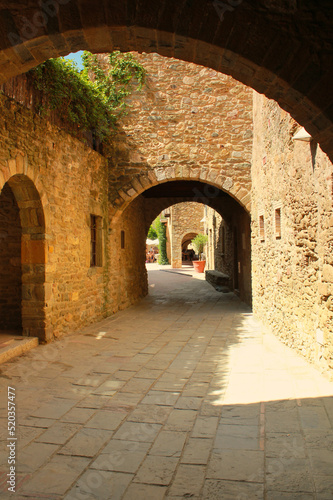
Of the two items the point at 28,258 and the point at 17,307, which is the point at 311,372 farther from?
the point at 17,307

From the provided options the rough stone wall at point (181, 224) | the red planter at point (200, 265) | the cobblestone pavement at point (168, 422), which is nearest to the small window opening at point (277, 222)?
the cobblestone pavement at point (168, 422)

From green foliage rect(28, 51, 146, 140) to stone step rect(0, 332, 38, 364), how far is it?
3015 mm

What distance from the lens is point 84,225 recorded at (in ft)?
22.8

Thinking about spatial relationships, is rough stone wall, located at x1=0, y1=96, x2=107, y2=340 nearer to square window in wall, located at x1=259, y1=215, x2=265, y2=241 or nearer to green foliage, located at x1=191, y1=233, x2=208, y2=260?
square window in wall, located at x1=259, y1=215, x2=265, y2=241

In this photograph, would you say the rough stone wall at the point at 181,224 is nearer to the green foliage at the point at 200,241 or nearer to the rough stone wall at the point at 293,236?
the green foliage at the point at 200,241

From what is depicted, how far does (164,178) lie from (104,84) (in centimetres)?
225

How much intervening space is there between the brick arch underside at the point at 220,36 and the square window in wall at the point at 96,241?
572 cm

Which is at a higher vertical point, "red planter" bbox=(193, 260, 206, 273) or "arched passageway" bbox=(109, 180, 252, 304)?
"arched passageway" bbox=(109, 180, 252, 304)

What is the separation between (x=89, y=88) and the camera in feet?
22.2

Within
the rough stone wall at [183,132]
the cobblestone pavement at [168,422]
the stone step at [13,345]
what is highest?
the rough stone wall at [183,132]

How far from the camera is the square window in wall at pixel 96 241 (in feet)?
25.4

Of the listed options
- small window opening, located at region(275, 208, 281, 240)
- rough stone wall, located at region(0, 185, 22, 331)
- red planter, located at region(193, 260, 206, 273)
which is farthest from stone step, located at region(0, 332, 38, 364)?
red planter, located at region(193, 260, 206, 273)

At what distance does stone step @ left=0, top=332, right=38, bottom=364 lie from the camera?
466 cm

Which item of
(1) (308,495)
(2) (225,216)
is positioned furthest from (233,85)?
(1) (308,495)
